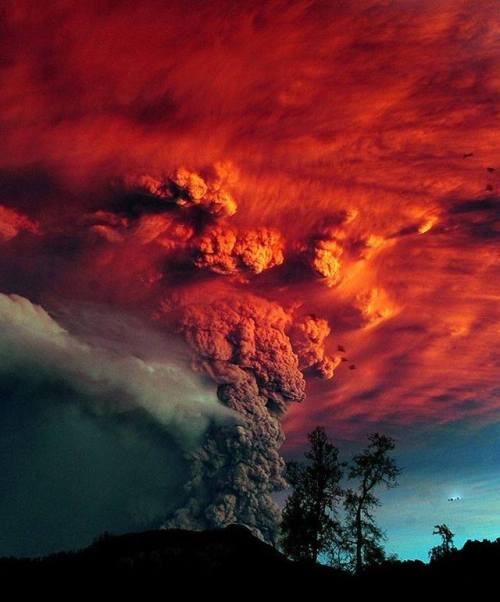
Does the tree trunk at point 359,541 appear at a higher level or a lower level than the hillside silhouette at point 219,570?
higher

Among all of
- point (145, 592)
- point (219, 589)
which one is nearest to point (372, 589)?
point (219, 589)

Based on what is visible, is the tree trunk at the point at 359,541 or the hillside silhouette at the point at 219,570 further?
the tree trunk at the point at 359,541

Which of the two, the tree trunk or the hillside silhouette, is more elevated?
the tree trunk

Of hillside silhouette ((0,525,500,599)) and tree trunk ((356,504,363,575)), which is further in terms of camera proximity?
tree trunk ((356,504,363,575))

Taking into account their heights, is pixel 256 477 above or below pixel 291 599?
above

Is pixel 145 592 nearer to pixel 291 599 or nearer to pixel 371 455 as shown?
pixel 291 599

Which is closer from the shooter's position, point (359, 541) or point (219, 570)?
point (219, 570)

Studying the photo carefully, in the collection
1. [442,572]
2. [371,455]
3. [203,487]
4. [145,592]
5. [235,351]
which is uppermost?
[235,351]

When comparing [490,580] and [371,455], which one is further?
[371,455]
